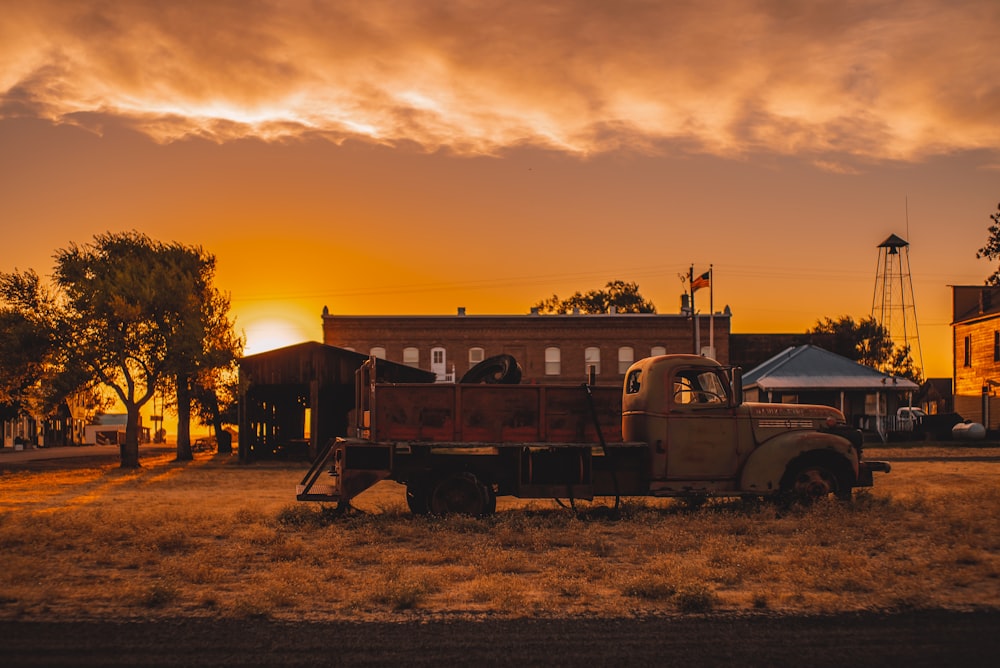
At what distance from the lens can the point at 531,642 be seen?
24.2 feet

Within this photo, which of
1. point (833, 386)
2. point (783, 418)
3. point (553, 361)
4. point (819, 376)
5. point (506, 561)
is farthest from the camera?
point (553, 361)

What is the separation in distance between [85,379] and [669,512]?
26826 millimetres

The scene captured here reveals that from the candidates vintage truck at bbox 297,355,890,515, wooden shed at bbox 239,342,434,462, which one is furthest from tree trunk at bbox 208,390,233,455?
vintage truck at bbox 297,355,890,515

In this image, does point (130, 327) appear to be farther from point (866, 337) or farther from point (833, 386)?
point (866, 337)

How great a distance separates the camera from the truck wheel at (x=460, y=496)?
15.0 meters

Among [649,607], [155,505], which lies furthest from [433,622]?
[155,505]

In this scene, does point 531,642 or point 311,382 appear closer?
point 531,642

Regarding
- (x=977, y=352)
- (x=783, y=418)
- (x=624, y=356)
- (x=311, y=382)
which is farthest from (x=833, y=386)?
(x=783, y=418)

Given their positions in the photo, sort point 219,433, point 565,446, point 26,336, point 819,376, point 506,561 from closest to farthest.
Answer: point 506,561 < point 565,446 < point 26,336 < point 819,376 < point 219,433

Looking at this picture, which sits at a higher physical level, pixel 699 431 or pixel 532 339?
pixel 532 339

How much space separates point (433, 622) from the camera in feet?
26.5

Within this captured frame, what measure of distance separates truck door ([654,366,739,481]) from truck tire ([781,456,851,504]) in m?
0.98

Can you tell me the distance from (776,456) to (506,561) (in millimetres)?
6203

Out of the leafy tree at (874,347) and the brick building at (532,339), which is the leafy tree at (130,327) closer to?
the brick building at (532,339)
